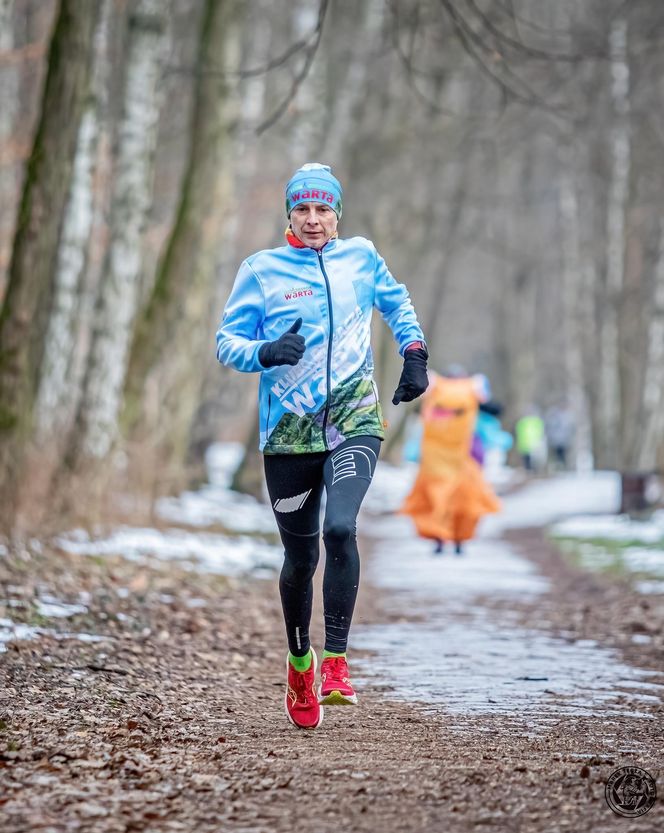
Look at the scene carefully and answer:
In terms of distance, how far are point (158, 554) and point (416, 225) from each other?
2263cm

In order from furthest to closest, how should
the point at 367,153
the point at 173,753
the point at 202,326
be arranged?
1. the point at 367,153
2. the point at 202,326
3. the point at 173,753

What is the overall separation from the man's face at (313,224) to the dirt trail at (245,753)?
6.86 feet

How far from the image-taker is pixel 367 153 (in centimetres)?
2519

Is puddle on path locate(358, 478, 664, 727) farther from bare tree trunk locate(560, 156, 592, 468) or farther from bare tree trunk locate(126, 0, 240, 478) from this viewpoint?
bare tree trunk locate(560, 156, 592, 468)

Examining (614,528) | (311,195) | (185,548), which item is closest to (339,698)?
(311,195)

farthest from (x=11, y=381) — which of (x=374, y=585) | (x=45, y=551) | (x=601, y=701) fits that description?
(x=601, y=701)

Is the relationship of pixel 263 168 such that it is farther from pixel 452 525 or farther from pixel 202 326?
pixel 452 525

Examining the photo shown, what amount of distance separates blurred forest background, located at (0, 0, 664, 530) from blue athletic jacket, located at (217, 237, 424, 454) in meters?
3.08

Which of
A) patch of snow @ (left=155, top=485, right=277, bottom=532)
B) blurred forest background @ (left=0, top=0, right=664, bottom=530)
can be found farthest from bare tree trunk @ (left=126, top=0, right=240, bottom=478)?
patch of snow @ (left=155, top=485, right=277, bottom=532)

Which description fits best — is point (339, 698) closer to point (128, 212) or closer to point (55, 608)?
point (55, 608)

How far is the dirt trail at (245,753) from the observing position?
363cm

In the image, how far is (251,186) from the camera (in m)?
33.9

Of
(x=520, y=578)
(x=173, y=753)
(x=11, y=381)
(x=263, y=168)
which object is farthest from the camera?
(x=263, y=168)

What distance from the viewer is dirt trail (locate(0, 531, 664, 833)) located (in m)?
3.63
